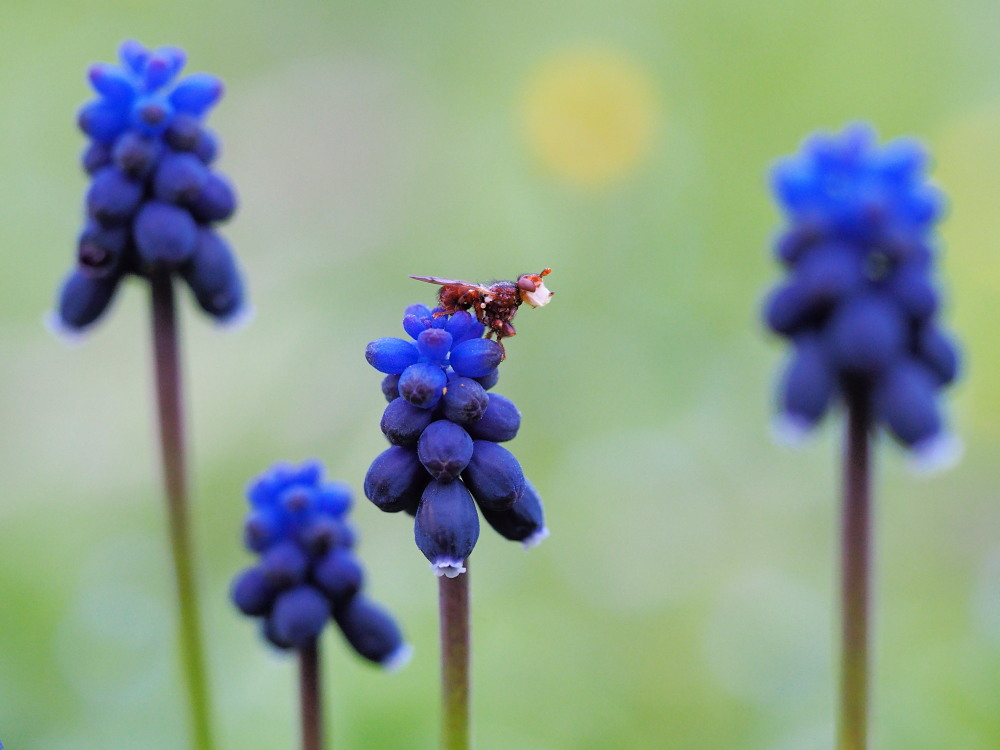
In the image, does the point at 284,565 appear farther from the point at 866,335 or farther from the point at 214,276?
the point at 866,335

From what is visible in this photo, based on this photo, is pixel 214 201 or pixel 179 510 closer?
pixel 179 510

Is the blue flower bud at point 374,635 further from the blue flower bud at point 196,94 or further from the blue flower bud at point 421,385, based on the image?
the blue flower bud at point 196,94

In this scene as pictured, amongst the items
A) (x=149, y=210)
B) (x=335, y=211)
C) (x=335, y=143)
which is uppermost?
(x=335, y=143)

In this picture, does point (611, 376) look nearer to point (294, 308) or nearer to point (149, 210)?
point (294, 308)

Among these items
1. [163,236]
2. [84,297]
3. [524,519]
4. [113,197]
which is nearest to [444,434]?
[524,519]

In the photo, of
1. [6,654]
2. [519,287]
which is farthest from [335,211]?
[519,287]

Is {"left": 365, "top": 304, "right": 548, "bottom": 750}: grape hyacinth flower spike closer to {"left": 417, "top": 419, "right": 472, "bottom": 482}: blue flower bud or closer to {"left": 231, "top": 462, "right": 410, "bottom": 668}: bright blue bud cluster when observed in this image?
{"left": 417, "top": 419, "right": 472, "bottom": 482}: blue flower bud
